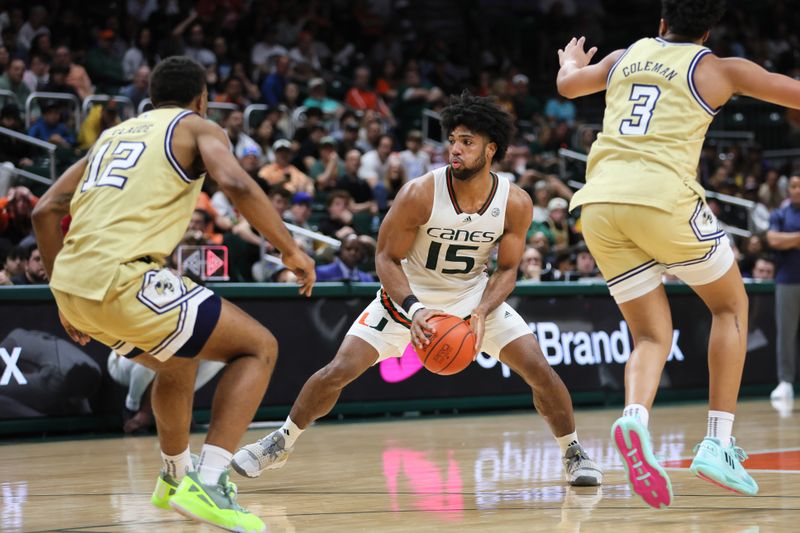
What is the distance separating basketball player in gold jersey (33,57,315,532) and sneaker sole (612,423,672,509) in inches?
57.6

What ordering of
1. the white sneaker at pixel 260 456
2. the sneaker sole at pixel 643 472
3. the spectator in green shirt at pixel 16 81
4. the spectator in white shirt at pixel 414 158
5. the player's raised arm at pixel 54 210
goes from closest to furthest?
the sneaker sole at pixel 643 472 → the player's raised arm at pixel 54 210 → the white sneaker at pixel 260 456 → the spectator in green shirt at pixel 16 81 → the spectator in white shirt at pixel 414 158

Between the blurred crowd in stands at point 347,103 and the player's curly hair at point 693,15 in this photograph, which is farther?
the blurred crowd in stands at point 347,103

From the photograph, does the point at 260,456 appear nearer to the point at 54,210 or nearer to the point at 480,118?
the point at 54,210

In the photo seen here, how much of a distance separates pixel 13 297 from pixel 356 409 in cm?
327

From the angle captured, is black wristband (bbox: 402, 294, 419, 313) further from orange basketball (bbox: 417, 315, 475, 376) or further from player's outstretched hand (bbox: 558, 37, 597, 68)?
player's outstretched hand (bbox: 558, 37, 597, 68)

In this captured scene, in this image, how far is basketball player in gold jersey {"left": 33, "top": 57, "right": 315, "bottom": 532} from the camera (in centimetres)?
472

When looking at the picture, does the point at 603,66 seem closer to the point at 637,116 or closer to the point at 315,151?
the point at 637,116

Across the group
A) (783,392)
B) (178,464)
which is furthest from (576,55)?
(783,392)

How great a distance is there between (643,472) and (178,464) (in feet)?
6.57

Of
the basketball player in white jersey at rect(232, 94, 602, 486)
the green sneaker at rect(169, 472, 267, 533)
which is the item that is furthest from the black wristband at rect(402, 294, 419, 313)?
the green sneaker at rect(169, 472, 267, 533)

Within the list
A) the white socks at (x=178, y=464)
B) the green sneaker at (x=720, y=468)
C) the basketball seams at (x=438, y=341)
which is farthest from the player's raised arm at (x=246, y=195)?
the green sneaker at (x=720, y=468)

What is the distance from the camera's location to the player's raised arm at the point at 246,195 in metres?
4.71

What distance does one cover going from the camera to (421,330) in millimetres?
6062

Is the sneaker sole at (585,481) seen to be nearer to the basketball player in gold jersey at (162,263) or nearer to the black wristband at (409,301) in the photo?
the black wristband at (409,301)
